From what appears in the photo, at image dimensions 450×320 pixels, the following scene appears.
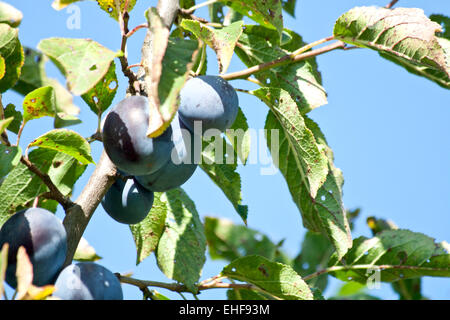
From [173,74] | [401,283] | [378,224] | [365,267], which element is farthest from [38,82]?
[401,283]

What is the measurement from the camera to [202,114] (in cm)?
115

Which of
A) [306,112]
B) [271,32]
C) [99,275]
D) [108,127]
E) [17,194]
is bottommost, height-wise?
[99,275]

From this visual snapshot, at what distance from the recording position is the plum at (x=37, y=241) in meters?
1.05

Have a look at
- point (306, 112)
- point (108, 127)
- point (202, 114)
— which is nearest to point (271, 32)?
point (306, 112)

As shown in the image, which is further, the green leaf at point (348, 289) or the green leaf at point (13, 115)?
the green leaf at point (348, 289)

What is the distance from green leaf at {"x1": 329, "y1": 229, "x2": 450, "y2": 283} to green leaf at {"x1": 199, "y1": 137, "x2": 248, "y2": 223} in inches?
15.9

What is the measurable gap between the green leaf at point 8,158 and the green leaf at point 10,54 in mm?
253

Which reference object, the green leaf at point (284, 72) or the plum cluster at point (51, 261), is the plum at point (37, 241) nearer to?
the plum cluster at point (51, 261)

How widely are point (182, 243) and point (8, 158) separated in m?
0.59

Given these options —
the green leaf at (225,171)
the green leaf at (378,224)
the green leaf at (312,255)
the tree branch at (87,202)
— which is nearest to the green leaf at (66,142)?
the tree branch at (87,202)

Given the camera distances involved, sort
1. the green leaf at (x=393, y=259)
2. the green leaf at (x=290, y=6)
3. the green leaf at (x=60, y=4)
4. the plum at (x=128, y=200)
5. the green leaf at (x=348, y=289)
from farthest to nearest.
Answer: the green leaf at (x=290, y=6) → the green leaf at (x=348, y=289) → the green leaf at (x=393, y=259) → the plum at (x=128, y=200) → the green leaf at (x=60, y=4)
